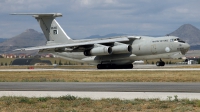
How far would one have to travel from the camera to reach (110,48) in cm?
4741

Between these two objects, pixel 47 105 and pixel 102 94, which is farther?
pixel 102 94

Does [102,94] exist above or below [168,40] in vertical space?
below

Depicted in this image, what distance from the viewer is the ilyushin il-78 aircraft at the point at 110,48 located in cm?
4572

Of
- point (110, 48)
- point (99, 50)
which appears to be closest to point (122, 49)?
point (110, 48)

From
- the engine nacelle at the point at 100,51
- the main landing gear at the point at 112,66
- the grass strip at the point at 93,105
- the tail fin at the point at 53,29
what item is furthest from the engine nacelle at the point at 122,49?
the grass strip at the point at 93,105

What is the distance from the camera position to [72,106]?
1462 cm

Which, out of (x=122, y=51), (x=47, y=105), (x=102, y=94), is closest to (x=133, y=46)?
(x=122, y=51)

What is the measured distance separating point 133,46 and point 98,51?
3831 mm

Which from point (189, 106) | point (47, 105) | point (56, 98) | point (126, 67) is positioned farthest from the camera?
point (126, 67)

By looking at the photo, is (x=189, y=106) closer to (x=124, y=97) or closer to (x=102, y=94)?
(x=124, y=97)

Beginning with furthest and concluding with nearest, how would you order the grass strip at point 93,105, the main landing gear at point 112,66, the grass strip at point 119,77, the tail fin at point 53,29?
the tail fin at point 53,29 < the main landing gear at point 112,66 < the grass strip at point 119,77 < the grass strip at point 93,105

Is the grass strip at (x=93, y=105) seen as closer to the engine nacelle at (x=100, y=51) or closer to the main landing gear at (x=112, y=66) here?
the engine nacelle at (x=100, y=51)

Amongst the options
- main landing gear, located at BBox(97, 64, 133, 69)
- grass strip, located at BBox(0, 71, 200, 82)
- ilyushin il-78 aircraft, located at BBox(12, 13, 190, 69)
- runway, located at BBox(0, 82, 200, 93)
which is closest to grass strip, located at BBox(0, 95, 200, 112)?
runway, located at BBox(0, 82, 200, 93)

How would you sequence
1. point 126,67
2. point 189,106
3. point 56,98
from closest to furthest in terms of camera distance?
1. point 189,106
2. point 56,98
3. point 126,67
